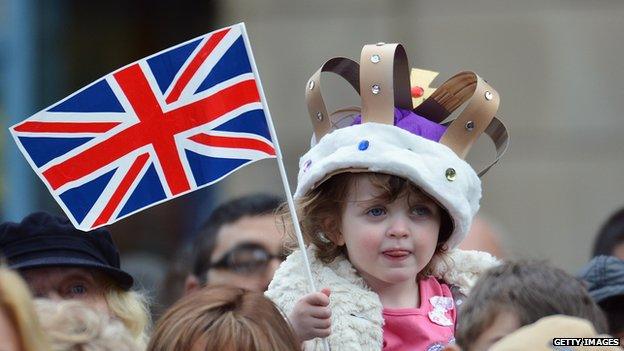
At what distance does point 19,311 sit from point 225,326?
0.69 meters

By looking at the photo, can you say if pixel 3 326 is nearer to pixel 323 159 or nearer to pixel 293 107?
pixel 323 159

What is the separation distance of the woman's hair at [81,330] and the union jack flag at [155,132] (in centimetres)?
40

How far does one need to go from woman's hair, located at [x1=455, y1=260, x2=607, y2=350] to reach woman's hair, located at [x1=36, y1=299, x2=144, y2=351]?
96 cm

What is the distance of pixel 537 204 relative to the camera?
9.71 meters

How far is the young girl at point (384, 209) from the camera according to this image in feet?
14.7

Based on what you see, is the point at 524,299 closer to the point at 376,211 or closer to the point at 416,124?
the point at 376,211

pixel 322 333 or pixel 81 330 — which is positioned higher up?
pixel 81 330

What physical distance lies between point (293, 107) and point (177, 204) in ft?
3.07

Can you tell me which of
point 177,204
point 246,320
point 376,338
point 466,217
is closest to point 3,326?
point 246,320

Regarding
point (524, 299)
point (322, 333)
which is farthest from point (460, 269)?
point (524, 299)

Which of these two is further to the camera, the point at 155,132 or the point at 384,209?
the point at 155,132

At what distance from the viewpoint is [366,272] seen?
15.1ft

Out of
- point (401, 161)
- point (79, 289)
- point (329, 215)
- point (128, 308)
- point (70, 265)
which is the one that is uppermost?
point (401, 161)

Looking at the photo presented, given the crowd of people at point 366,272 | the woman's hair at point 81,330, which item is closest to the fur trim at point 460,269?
the crowd of people at point 366,272
